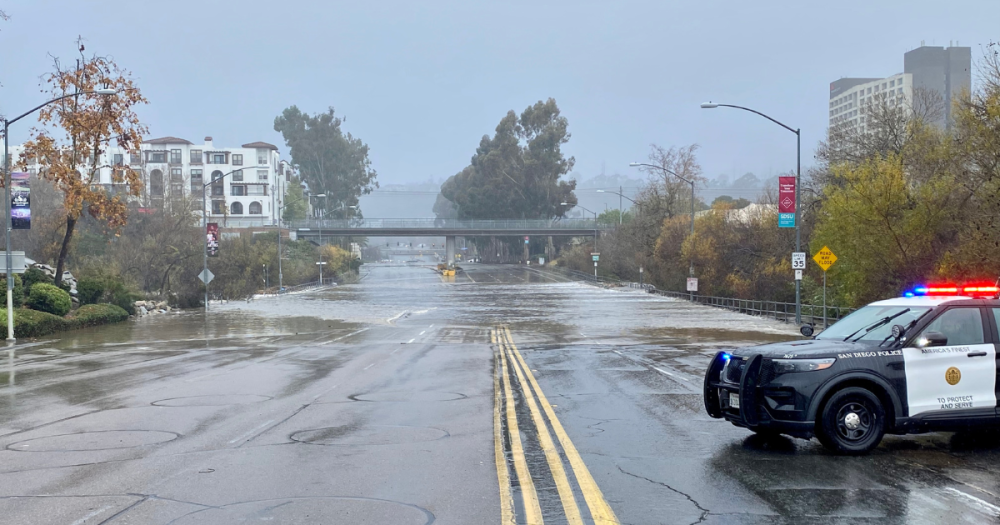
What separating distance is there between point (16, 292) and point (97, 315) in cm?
364

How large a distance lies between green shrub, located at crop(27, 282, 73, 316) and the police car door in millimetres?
32151

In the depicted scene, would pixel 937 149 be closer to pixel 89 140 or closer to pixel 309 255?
pixel 89 140

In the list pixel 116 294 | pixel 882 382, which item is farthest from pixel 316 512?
pixel 116 294

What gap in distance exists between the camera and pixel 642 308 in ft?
160

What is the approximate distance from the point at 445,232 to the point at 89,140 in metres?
82.6

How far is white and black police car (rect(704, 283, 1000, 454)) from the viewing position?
29.6ft

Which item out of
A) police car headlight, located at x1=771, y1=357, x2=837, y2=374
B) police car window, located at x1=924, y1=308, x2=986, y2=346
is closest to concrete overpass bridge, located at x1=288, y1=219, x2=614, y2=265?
police car window, located at x1=924, y1=308, x2=986, y2=346

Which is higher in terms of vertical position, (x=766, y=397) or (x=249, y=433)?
(x=766, y=397)

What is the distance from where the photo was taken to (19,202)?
29297mm

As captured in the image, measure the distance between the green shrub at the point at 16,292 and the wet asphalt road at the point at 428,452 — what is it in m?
11.6

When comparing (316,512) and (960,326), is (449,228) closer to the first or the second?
(960,326)

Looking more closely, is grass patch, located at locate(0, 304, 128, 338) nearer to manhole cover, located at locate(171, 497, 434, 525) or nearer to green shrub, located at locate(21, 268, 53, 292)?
green shrub, located at locate(21, 268, 53, 292)

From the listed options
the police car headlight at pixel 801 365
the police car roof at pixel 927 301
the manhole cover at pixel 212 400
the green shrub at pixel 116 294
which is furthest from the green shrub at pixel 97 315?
the police car roof at pixel 927 301

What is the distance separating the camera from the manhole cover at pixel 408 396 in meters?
14.0
